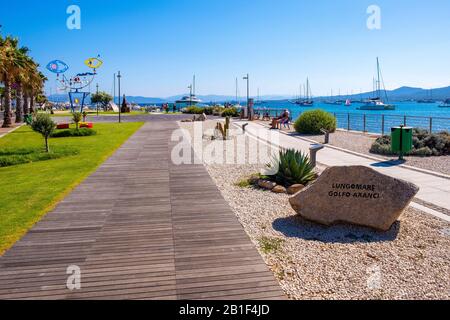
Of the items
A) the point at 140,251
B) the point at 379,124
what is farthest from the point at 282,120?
the point at 379,124

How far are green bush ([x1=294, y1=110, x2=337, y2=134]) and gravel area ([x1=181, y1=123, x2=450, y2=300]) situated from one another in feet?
49.1

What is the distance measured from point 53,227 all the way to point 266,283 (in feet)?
12.4

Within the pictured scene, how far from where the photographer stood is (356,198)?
19.6 ft

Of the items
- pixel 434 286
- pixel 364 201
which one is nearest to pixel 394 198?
pixel 364 201

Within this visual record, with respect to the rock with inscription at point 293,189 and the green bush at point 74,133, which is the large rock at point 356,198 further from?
the green bush at point 74,133

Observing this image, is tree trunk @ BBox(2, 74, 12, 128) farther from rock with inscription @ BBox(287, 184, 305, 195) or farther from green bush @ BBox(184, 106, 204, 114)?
rock with inscription @ BBox(287, 184, 305, 195)

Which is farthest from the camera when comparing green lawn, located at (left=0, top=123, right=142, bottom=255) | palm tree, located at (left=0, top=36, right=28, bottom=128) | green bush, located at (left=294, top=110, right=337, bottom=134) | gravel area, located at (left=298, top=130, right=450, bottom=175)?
palm tree, located at (left=0, top=36, right=28, bottom=128)

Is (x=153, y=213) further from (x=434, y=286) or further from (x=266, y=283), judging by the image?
(x=434, y=286)

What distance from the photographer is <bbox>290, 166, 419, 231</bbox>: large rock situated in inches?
225

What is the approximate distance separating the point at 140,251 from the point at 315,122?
18004 millimetres

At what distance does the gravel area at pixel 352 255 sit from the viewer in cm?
400

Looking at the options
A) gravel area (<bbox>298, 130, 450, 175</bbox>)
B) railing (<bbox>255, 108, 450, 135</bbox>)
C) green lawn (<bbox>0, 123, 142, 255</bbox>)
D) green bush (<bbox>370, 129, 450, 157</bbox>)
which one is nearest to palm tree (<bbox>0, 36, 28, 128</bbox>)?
green lawn (<bbox>0, 123, 142, 255</bbox>)

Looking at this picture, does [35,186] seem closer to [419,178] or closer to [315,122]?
[419,178]
